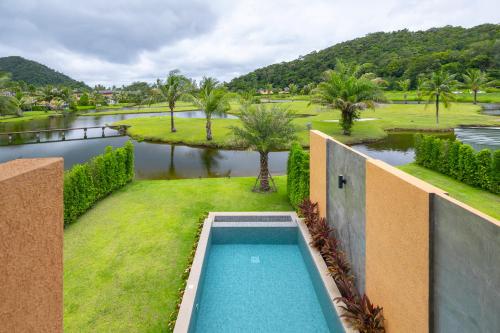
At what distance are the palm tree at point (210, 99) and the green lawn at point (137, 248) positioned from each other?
1197 centimetres

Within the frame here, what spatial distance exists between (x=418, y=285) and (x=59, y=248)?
147 inches

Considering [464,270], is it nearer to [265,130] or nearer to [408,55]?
[265,130]

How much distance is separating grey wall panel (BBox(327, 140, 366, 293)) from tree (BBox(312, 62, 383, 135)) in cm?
1857

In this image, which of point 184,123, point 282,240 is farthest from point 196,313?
point 184,123

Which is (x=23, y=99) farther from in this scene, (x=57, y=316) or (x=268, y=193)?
(x=57, y=316)

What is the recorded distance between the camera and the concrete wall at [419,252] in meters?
2.81

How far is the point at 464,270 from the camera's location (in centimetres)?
304

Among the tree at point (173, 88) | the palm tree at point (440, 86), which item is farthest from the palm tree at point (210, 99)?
the palm tree at point (440, 86)

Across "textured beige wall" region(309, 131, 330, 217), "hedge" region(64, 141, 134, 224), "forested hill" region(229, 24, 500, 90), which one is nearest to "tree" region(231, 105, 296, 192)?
"textured beige wall" region(309, 131, 330, 217)

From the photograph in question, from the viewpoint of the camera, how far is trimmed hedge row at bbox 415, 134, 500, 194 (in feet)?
38.9

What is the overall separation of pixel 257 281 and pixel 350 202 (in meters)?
2.89

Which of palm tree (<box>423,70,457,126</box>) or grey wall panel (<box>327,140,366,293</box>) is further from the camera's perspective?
palm tree (<box>423,70,457,126</box>)

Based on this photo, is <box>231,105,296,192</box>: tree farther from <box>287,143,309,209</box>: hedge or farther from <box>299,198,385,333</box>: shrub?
<box>299,198,385,333</box>: shrub

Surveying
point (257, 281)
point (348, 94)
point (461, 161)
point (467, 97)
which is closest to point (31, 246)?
point (257, 281)
